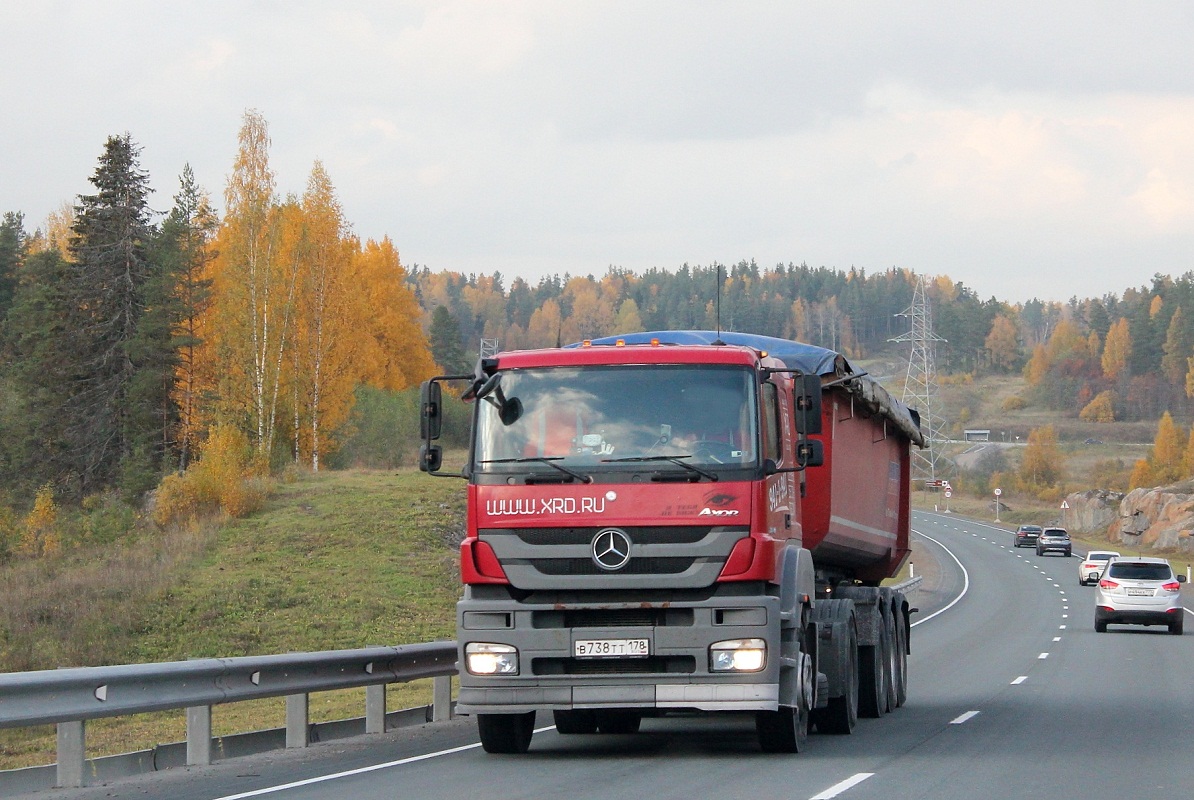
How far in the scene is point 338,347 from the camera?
55.6m

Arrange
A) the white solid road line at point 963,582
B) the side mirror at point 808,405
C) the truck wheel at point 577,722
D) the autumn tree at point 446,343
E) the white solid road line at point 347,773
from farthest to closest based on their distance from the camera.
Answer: the autumn tree at point 446,343 → the white solid road line at point 963,582 → the truck wheel at point 577,722 → the side mirror at point 808,405 → the white solid road line at point 347,773

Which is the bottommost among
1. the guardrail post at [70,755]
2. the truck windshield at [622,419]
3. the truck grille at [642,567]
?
the guardrail post at [70,755]

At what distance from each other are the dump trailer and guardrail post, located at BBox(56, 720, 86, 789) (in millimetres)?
2713

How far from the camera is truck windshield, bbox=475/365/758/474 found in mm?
11109

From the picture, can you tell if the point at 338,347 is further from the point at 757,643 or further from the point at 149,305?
the point at 757,643

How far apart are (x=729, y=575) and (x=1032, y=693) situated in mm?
10526

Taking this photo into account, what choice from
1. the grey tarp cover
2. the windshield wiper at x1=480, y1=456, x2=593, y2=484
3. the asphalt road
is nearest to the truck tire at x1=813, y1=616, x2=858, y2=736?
the asphalt road

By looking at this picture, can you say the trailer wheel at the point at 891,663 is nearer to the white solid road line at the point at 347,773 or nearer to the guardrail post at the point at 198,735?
the white solid road line at the point at 347,773

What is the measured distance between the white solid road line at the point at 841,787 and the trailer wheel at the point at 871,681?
526cm

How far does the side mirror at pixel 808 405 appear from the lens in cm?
1152

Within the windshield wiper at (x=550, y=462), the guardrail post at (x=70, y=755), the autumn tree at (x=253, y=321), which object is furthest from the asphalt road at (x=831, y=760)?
the autumn tree at (x=253, y=321)

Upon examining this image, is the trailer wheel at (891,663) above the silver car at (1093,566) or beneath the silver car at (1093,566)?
above

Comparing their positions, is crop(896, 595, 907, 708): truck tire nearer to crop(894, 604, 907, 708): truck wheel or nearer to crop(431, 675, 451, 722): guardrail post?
crop(894, 604, 907, 708): truck wheel

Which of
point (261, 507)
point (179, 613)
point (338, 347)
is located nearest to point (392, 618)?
point (179, 613)
